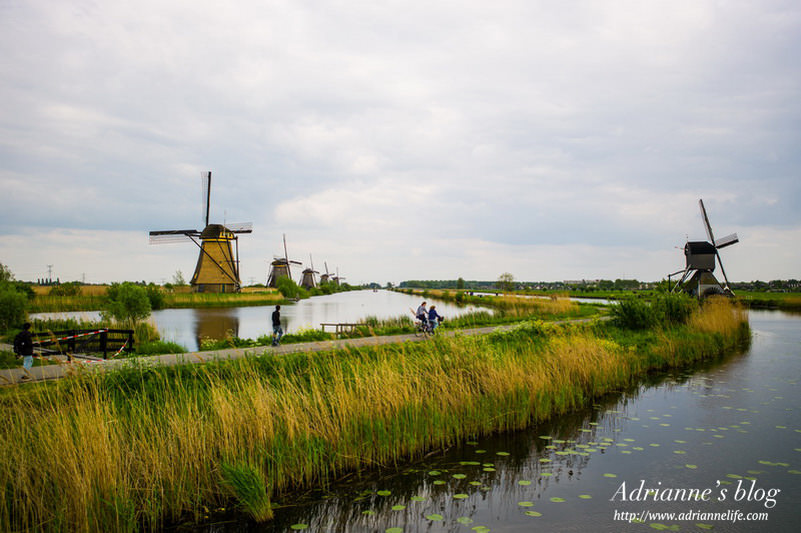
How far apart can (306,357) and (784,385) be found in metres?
14.4

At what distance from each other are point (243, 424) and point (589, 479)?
541 centimetres

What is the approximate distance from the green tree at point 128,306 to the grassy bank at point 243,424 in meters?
15.0

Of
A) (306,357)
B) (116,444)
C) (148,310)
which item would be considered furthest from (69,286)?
(116,444)

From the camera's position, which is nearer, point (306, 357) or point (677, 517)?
point (677, 517)

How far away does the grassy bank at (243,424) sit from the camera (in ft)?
16.9

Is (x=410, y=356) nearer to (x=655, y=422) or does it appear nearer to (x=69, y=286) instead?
(x=655, y=422)

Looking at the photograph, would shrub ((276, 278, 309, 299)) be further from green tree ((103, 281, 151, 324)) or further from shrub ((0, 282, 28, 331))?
shrub ((0, 282, 28, 331))

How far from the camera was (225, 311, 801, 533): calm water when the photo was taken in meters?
5.86

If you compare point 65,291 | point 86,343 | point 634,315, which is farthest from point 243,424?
point 65,291

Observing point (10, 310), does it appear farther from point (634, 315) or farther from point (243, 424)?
point (634, 315)

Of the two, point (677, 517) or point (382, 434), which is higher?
point (382, 434)

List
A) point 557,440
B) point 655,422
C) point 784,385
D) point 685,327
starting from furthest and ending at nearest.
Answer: point 685,327
point 784,385
point 655,422
point 557,440

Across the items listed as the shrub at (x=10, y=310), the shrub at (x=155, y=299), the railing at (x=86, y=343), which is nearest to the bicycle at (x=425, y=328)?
the railing at (x=86, y=343)

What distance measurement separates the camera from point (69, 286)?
44656 mm
